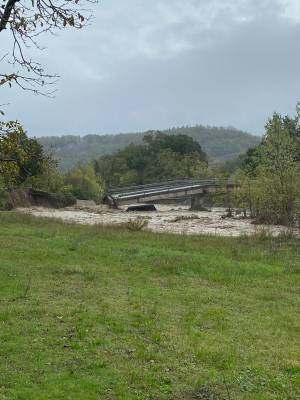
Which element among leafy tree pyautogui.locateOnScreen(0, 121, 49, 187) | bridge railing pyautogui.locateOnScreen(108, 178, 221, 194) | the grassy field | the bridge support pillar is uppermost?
leafy tree pyautogui.locateOnScreen(0, 121, 49, 187)

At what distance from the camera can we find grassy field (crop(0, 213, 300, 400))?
6793 millimetres

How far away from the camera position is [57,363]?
7379 mm

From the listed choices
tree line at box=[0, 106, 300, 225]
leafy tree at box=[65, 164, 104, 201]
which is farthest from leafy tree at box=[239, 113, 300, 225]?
leafy tree at box=[65, 164, 104, 201]

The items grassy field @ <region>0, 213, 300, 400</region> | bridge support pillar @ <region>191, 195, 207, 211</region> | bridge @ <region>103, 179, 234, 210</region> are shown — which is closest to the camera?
grassy field @ <region>0, 213, 300, 400</region>

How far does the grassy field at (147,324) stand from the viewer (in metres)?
6.79

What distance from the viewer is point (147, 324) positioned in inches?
376

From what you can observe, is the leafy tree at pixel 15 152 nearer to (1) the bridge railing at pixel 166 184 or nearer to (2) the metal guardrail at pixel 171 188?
(2) the metal guardrail at pixel 171 188

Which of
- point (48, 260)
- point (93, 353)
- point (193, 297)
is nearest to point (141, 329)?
point (93, 353)

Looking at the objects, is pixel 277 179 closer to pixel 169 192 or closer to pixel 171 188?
pixel 169 192

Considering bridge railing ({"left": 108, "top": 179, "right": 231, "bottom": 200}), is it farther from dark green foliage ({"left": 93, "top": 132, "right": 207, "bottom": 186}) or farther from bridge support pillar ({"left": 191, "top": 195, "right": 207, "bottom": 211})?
dark green foliage ({"left": 93, "top": 132, "right": 207, "bottom": 186})

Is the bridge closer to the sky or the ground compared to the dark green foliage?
closer to the ground

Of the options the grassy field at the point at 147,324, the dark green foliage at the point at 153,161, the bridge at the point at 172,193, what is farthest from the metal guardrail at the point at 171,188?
the grassy field at the point at 147,324

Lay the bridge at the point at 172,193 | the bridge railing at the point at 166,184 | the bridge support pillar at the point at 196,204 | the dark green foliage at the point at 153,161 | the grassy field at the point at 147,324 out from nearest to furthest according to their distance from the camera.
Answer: the grassy field at the point at 147,324, the bridge at the point at 172,193, the bridge support pillar at the point at 196,204, the bridge railing at the point at 166,184, the dark green foliage at the point at 153,161

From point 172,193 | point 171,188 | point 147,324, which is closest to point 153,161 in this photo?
point 171,188
